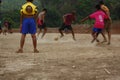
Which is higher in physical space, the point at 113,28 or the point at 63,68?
the point at 63,68

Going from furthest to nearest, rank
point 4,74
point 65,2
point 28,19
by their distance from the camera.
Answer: point 65,2, point 28,19, point 4,74

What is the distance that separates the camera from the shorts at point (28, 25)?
412 inches

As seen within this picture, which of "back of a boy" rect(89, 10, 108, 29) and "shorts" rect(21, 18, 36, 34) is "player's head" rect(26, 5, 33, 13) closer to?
"shorts" rect(21, 18, 36, 34)

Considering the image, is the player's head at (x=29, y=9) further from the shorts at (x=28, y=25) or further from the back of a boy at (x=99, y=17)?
the back of a boy at (x=99, y=17)

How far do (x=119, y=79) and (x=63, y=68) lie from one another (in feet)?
4.60

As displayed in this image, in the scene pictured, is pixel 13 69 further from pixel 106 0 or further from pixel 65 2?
pixel 65 2

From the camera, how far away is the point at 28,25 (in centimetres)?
1051

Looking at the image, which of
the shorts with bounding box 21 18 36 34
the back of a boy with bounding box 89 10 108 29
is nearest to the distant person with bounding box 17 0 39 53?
the shorts with bounding box 21 18 36 34

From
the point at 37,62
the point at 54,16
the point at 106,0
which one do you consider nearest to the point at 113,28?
the point at 106,0

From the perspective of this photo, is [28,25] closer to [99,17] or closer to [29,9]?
[29,9]

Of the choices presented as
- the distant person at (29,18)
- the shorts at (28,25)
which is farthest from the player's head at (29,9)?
the shorts at (28,25)

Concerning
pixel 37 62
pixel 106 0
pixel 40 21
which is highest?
pixel 37 62

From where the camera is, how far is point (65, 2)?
57.2 meters

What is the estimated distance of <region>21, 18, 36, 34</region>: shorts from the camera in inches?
412
